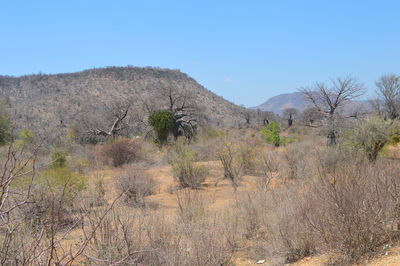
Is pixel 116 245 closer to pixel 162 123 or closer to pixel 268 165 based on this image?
pixel 268 165

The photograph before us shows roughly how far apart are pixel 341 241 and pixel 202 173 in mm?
12213

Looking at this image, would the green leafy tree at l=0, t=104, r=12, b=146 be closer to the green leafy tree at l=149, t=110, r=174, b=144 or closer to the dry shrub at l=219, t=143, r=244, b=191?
the green leafy tree at l=149, t=110, r=174, b=144

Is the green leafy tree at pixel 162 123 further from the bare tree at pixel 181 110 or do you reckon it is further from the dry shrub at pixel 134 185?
the dry shrub at pixel 134 185

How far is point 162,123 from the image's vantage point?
31.4 metres

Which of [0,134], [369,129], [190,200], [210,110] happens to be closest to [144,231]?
[190,200]

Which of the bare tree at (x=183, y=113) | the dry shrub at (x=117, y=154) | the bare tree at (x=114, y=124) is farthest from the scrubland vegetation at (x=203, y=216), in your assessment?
the bare tree at (x=114, y=124)

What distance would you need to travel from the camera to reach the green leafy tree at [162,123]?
103ft

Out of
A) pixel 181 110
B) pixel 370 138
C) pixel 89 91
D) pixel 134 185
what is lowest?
pixel 134 185

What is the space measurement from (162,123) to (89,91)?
43011 millimetres

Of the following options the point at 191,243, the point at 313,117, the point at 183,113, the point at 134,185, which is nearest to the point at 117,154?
the point at 134,185

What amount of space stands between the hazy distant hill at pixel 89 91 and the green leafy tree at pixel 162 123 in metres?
25.2

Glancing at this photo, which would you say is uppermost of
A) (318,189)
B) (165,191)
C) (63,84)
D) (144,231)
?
(63,84)

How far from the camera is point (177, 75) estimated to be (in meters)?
84.0

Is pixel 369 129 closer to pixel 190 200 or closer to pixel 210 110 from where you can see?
pixel 190 200
